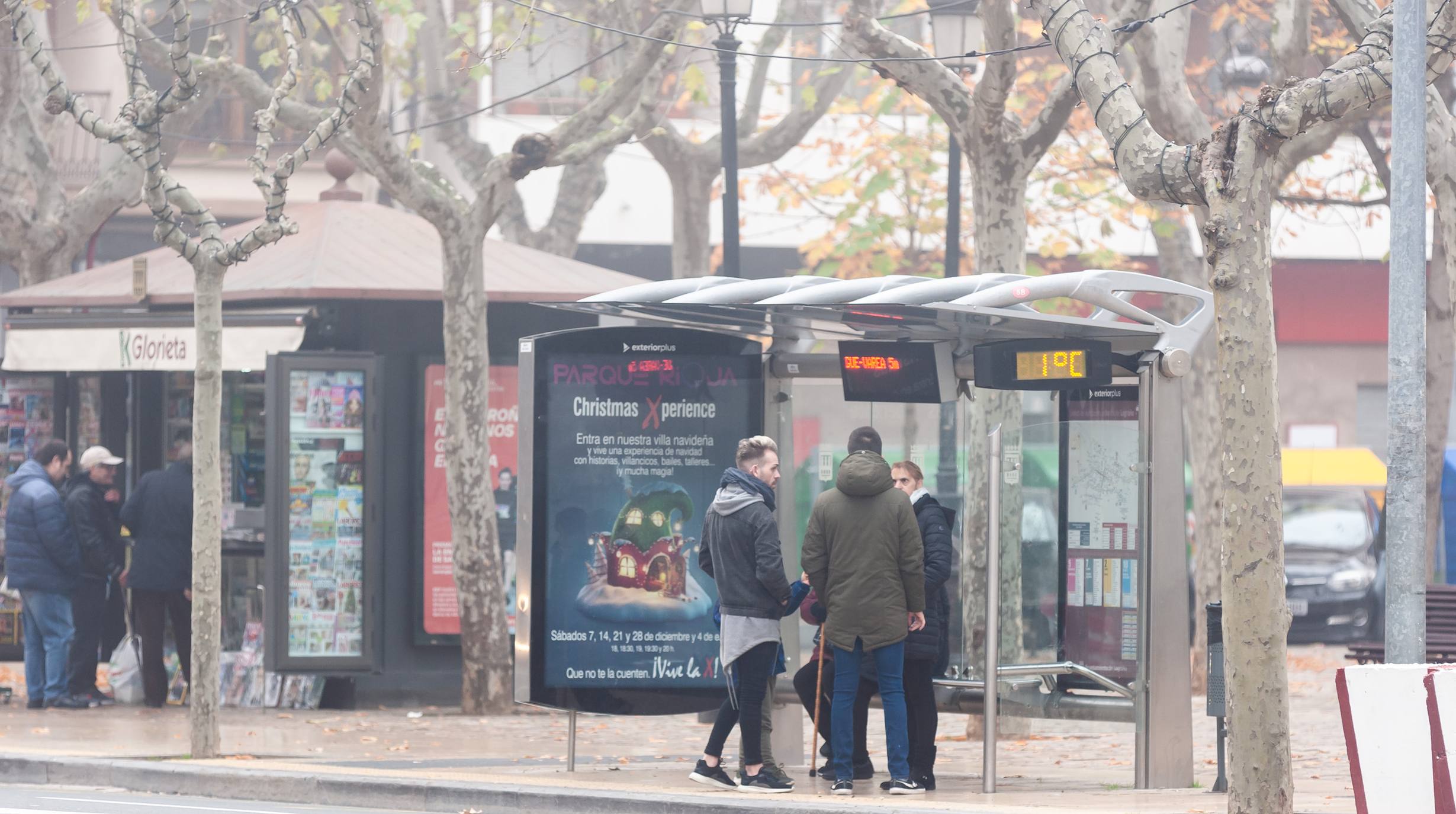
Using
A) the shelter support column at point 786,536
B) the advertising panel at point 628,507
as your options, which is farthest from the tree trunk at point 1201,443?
the advertising panel at point 628,507

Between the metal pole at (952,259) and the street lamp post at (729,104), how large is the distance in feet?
9.53

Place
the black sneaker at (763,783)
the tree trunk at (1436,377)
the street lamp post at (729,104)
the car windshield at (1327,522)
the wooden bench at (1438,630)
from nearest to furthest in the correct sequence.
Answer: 1. the black sneaker at (763,783)
2. the wooden bench at (1438,630)
3. the street lamp post at (729,104)
4. the tree trunk at (1436,377)
5. the car windshield at (1327,522)

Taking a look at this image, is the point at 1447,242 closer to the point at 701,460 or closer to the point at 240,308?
the point at 701,460

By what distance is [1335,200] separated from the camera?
16.5 metres

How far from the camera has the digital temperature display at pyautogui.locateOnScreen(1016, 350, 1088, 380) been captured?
361 inches

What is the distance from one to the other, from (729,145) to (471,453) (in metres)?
2.73

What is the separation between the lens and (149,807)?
947 cm

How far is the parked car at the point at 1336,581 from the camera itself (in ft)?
64.5

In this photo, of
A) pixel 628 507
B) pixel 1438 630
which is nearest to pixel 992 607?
pixel 628 507

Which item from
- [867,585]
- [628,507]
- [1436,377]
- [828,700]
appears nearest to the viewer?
[867,585]

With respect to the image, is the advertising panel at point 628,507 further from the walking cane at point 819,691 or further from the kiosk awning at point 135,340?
the kiosk awning at point 135,340

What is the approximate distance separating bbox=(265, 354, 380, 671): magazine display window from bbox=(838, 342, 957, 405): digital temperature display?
178 inches

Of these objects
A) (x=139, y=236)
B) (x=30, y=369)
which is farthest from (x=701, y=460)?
(x=139, y=236)

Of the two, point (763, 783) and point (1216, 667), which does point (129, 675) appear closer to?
point (763, 783)
